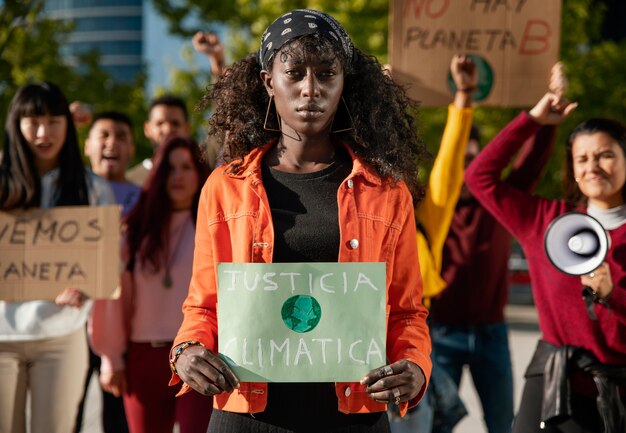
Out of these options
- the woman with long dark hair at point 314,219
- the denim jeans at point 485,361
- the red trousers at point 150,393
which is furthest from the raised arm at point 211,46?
the woman with long dark hair at point 314,219

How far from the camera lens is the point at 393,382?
2.51 meters

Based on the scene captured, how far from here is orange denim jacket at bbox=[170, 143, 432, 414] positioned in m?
2.64

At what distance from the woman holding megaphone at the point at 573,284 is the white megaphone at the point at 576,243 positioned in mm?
53

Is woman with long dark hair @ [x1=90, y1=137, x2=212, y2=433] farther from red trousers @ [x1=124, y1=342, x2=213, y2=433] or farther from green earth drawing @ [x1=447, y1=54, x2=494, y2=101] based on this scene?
green earth drawing @ [x1=447, y1=54, x2=494, y2=101]

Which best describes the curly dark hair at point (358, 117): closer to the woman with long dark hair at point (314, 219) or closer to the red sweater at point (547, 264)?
the woman with long dark hair at point (314, 219)

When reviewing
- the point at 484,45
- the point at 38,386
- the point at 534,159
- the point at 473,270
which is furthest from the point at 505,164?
the point at 38,386

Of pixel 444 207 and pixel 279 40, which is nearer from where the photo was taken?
pixel 279 40

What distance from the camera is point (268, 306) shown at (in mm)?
2545

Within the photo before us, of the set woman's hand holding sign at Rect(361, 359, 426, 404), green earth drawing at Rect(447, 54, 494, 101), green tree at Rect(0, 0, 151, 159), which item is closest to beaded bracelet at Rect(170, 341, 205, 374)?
woman's hand holding sign at Rect(361, 359, 426, 404)

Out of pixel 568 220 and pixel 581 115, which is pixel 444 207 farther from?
pixel 581 115

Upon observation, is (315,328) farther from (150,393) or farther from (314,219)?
(150,393)

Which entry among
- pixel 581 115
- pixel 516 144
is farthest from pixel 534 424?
pixel 581 115

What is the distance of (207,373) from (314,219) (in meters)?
0.51

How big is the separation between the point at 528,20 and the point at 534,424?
7.98ft
